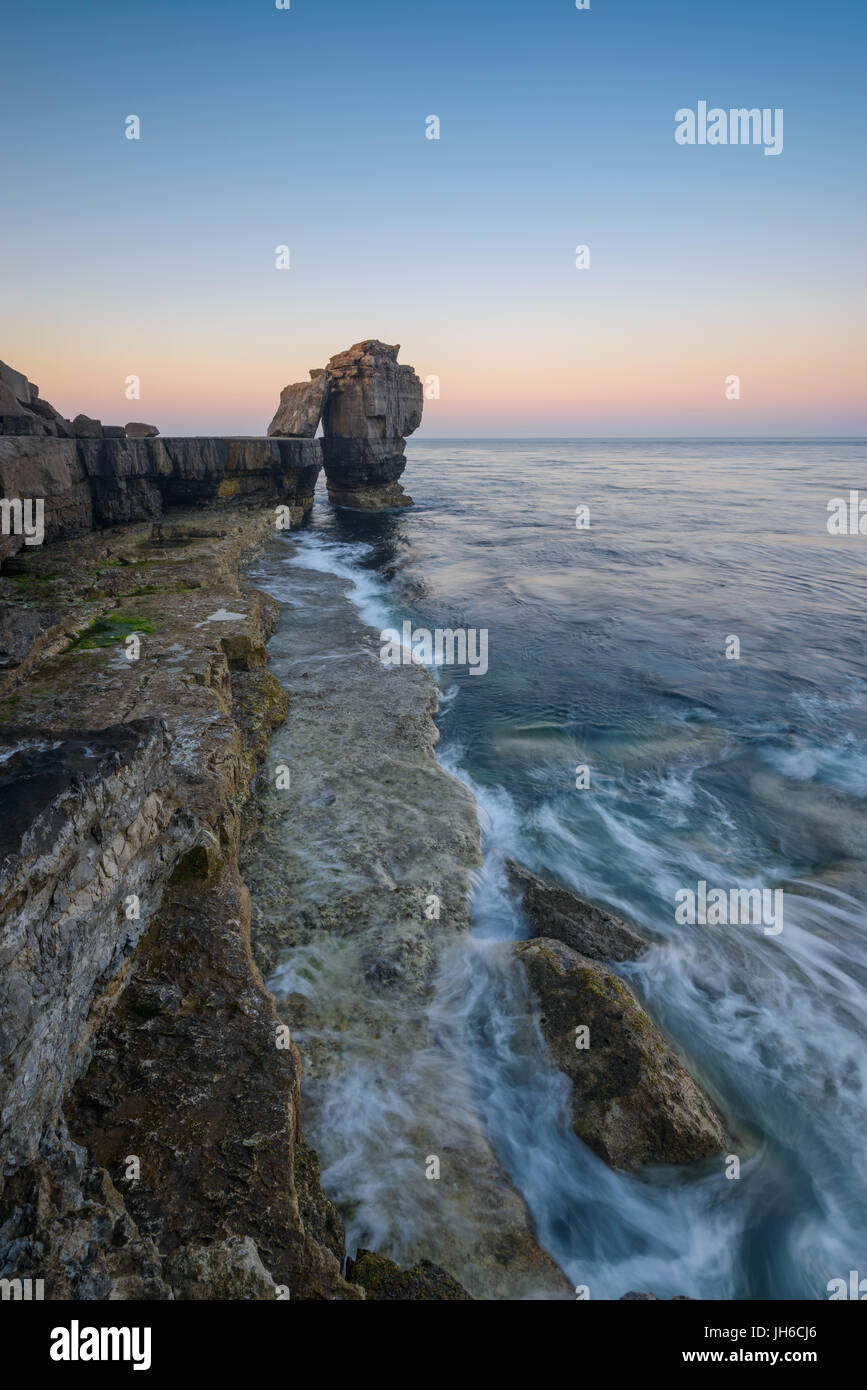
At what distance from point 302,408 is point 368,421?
4535mm

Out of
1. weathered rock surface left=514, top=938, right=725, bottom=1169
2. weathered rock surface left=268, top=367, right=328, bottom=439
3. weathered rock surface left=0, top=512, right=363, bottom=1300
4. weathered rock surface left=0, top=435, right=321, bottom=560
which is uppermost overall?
weathered rock surface left=268, top=367, right=328, bottom=439

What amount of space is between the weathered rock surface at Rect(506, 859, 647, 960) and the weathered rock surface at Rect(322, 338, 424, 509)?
36.7m

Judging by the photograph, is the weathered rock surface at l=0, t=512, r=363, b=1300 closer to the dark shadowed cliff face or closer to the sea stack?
the dark shadowed cliff face

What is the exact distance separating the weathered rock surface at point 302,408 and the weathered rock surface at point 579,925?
3364cm

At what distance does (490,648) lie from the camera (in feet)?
57.2

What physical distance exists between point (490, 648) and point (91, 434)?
18.2m

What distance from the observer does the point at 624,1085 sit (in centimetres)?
509

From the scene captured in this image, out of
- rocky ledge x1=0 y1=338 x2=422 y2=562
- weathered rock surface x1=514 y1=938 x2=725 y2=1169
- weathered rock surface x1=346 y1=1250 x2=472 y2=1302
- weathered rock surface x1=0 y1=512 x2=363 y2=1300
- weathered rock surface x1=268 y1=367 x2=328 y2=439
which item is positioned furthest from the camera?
weathered rock surface x1=268 y1=367 x2=328 y2=439

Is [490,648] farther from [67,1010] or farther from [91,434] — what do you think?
[91,434]

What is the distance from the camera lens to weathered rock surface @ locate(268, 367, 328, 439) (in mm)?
35344

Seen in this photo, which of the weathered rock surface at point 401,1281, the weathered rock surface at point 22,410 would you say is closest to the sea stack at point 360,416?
the weathered rock surface at point 22,410

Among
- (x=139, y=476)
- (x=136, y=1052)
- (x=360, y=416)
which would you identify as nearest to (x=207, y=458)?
(x=139, y=476)

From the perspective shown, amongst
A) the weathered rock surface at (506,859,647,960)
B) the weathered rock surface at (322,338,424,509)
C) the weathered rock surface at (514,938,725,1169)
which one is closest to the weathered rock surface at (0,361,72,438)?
the weathered rock surface at (506,859,647,960)
